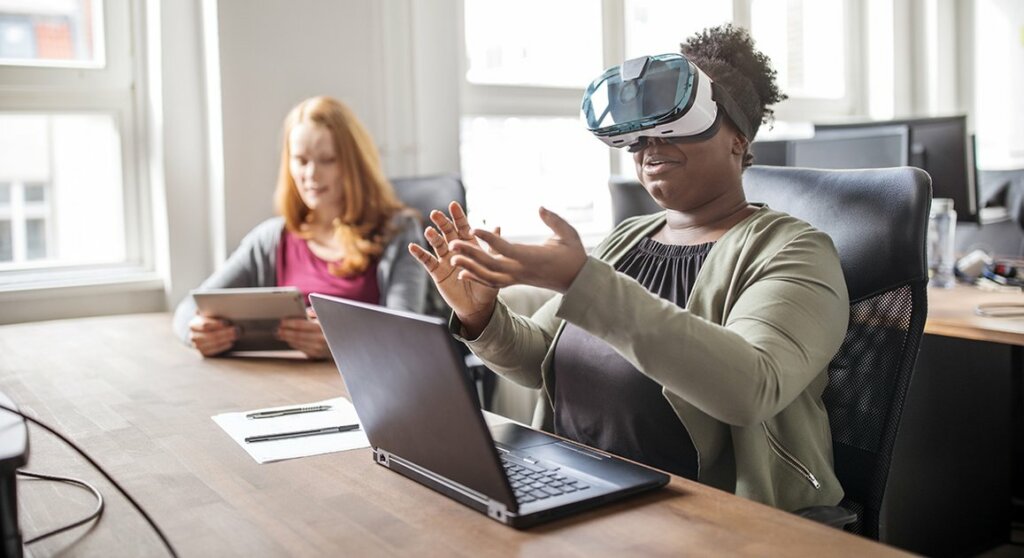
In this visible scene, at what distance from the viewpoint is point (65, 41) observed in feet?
10.3

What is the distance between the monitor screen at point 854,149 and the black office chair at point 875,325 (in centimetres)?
145

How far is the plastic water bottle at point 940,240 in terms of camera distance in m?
2.89

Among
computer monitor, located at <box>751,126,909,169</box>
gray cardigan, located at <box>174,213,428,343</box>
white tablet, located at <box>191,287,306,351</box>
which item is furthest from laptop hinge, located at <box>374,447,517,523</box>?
computer monitor, located at <box>751,126,909,169</box>

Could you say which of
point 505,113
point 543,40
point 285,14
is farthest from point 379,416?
point 543,40

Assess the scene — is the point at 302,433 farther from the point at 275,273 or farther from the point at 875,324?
the point at 275,273

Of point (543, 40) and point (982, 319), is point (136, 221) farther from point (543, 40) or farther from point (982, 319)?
point (982, 319)

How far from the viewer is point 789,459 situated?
1323 mm

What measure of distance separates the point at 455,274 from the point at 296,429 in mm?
356

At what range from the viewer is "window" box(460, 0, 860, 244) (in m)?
3.84

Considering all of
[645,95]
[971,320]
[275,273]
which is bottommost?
[971,320]

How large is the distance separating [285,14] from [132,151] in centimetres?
69

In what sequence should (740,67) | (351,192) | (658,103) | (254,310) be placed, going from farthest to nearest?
(351,192) → (254,310) → (740,67) → (658,103)

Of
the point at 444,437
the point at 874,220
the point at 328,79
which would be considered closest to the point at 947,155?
the point at 874,220

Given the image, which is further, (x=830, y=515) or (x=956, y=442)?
(x=956, y=442)
